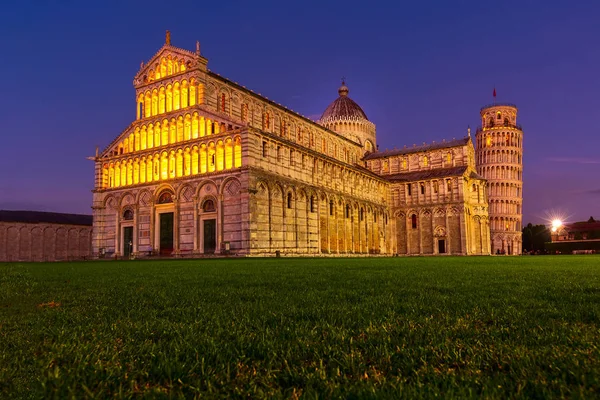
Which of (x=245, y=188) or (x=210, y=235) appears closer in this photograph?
(x=245, y=188)

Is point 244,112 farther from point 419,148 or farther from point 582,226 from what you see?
point 582,226

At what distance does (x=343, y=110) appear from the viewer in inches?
2753

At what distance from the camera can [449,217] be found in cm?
5791

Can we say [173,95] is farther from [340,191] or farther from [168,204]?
[340,191]

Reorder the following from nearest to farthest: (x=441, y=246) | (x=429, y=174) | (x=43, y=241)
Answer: (x=43, y=241) → (x=441, y=246) → (x=429, y=174)

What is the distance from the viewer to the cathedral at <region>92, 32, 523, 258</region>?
122 feet

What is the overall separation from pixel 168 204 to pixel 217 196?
6.04 metres

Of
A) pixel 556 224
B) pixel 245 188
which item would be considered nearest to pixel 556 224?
pixel 556 224

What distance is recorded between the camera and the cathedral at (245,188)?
37.1m

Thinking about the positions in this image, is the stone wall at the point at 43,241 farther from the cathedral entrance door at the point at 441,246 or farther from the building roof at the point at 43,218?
the cathedral entrance door at the point at 441,246

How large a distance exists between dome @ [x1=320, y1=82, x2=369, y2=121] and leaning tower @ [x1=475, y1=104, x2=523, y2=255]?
87.5ft

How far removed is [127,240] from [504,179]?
66786 mm

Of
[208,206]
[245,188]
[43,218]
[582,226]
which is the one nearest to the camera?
[245,188]

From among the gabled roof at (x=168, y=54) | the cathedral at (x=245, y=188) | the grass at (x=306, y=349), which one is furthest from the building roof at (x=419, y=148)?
the grass at (x=306, y=349)
